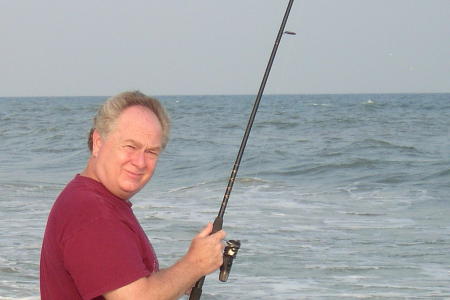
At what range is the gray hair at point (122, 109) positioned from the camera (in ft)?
7.09

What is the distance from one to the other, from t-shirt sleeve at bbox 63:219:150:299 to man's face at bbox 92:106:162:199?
167 mm

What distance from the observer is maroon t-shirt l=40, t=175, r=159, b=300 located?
6.40 feet

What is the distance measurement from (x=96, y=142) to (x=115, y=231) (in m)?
0.32

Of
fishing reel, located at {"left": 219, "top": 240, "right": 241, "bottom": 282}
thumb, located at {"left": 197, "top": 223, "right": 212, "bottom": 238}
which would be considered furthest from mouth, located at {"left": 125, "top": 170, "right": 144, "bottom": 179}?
fishing reel, located at {"left": 219, "top": 240, "right": 241, "bottom": 282}

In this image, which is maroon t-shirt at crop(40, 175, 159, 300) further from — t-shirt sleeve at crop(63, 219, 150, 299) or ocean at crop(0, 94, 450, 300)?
ocean at crop(0, 94, 450, 300)

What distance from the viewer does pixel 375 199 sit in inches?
424

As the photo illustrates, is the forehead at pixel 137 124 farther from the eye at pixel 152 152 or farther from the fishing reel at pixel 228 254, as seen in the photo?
the fishing reel at pixel 228 254

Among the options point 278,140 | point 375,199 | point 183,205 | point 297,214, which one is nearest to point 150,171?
point 297,214

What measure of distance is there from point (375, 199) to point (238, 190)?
6.53ft

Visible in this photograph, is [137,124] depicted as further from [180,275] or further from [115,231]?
[180,275]

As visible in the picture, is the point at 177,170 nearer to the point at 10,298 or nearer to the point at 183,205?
the point at 183,205

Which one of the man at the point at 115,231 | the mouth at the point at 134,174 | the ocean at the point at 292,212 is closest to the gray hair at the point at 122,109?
the man at the point at 115,231

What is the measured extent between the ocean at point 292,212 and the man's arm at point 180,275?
356 cm

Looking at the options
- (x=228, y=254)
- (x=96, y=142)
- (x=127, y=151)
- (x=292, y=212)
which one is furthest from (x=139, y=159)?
(x=292, y=212)
